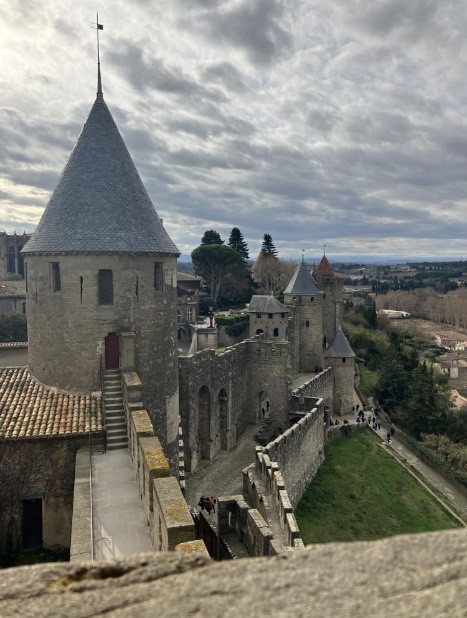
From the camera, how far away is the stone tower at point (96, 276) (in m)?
13.1

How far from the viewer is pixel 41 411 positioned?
40.4ft

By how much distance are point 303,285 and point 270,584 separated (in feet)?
122

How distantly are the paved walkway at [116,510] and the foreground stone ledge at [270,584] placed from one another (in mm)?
5798

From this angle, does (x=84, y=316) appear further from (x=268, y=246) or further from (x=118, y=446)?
(x=268, y=246)

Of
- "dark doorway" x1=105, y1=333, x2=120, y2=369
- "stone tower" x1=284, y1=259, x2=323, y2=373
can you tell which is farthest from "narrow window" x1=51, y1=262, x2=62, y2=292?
"stone tower" x1=284, y1=259, x2=323, y2=373

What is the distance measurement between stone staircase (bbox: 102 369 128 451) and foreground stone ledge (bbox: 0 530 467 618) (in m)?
10.2

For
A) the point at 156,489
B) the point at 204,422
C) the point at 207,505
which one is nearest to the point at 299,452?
the point at 204,422

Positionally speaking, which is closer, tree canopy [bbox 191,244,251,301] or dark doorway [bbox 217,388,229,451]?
dark doorway [bbox 217,388,229,451]

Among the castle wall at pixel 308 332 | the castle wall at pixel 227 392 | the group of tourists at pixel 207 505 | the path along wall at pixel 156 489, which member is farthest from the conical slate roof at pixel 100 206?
the castle wall at pixel 308 332

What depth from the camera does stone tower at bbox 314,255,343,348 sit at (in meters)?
41.3

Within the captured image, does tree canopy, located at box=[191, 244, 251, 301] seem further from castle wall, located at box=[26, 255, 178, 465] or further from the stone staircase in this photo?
the stone staircase

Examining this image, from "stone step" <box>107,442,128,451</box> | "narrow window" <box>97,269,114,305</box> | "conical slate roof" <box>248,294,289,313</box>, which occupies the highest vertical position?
"narrow window" <box>97,269,114,305</box>

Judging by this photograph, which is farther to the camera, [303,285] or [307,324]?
[303,285]

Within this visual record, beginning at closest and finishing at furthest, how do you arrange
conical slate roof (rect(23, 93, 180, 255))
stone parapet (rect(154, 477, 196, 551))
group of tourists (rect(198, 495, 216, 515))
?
stone parapet (rect(154, 477, 196, 551))
conical slate roof (rect(23, 93, 180, 255))
group of tourists (rect(198, 495, 216, 515))
